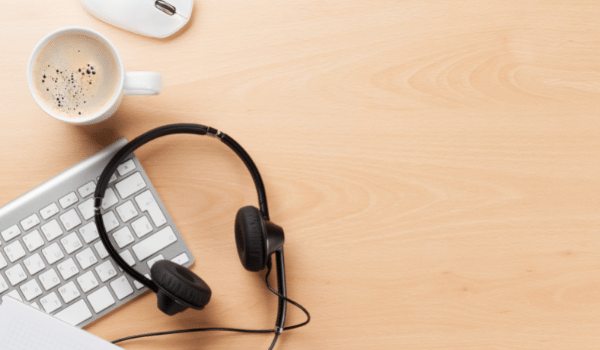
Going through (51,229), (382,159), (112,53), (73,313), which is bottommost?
(73,313)

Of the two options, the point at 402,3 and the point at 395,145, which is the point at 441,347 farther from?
the point at 402,3

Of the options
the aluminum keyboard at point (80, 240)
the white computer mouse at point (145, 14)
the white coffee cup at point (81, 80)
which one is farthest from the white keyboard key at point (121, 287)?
the white computer mouse at point (145, 14)

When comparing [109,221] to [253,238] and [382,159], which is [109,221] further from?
[382,159]

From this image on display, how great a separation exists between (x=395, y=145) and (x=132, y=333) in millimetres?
441

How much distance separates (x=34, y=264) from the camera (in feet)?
1.97

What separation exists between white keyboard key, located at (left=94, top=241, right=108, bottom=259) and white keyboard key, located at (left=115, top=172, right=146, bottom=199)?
2.7 inches

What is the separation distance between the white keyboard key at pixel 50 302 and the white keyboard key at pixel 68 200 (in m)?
0.12

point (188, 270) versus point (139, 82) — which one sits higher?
point (139, 82)

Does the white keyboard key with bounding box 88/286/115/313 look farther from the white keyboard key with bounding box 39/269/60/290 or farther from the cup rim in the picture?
the cup rim

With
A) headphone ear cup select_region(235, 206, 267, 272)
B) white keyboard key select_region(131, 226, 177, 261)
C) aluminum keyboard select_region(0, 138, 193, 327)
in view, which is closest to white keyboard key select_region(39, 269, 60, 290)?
aluminum keyboard select_region(0, 138, 193, 327)

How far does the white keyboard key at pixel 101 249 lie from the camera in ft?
2.01

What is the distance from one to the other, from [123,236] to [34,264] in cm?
11

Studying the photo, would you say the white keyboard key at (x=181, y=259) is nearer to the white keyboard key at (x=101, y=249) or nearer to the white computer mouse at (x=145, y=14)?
the white keyboard key at (x=101, y=249)

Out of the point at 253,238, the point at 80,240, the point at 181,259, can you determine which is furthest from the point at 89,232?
the point at 253,238
